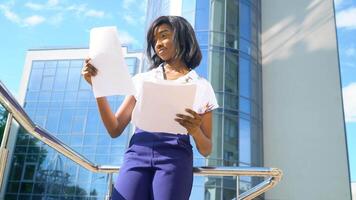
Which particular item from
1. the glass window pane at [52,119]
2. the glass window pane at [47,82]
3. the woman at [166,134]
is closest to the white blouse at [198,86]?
the woman at [166,134]

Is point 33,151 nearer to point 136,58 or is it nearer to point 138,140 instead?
point 136,58

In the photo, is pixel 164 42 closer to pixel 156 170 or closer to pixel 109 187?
pixel 156 170

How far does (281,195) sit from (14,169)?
1598 centimetres

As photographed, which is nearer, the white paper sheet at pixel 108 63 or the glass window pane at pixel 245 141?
the white paper sheet at pixel 108 63

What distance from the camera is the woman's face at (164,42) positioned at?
135cm

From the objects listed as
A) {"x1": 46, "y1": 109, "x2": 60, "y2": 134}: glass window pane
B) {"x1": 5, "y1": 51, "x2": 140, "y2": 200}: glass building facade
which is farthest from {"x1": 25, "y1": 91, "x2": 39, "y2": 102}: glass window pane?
{"x1": 46, "y1": 109, "x2": 60, "y2": 134}: glass window pane

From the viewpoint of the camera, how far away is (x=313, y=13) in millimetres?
11758

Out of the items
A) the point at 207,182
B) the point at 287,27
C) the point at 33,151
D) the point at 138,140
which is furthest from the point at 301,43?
the point at 33,151

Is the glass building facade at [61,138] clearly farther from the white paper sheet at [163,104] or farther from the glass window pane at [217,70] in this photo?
the white paper sheet at [163,104]

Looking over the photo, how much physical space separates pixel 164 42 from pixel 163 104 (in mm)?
293

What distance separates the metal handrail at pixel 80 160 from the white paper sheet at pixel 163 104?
0.42 meters

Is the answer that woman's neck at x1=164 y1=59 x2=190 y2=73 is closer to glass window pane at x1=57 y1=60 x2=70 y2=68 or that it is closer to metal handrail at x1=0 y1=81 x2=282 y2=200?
metal handrail at x1=0 y1=81 x2=282 y2=200

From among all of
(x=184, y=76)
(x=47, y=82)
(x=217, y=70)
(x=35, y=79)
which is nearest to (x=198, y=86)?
(x=184, y=76)

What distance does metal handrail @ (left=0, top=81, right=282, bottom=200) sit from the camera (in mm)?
1428
